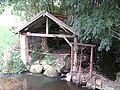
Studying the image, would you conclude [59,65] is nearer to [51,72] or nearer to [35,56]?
[51,72]

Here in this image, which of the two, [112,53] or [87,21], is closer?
[87,21]

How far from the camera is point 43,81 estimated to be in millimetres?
13188

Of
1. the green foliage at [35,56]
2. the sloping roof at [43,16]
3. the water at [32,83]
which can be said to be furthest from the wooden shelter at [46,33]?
the water at [32,83]

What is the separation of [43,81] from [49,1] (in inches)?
254

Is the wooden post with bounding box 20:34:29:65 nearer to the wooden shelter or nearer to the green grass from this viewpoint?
the wooden shelter

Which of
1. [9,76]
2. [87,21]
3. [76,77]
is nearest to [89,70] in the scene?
[76,77]

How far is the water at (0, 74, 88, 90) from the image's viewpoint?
40.4 ft

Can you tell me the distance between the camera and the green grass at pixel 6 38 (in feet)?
57.1

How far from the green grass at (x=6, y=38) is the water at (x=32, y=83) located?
360cm

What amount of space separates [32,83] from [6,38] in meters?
7.35

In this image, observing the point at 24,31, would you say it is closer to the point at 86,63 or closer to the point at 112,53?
the point at 86,63

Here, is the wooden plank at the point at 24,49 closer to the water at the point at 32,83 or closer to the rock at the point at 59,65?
the water at the point at 32,83

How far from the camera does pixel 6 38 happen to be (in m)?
19.3

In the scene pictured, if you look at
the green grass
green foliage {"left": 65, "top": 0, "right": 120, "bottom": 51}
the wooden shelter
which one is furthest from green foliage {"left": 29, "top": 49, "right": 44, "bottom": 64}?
green foliage {"left": 65, "top": 0, "right": 120, "bottom": 51}
